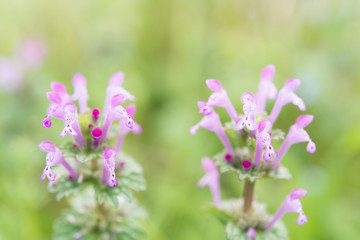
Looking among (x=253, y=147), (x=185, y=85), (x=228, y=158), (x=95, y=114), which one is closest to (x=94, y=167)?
(x=95, y=114)

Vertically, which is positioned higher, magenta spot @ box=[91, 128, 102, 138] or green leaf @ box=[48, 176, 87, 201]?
magenta spot @ box=[91, 128, 102, 138]

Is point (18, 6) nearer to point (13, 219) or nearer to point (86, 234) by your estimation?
point (13, 219)

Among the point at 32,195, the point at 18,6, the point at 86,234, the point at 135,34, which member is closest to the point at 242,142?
the point at 86,234

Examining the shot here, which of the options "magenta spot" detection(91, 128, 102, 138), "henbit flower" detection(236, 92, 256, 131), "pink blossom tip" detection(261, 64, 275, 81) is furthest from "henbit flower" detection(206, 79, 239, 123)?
"magenta spot" detection(91, 128, 102, 138)

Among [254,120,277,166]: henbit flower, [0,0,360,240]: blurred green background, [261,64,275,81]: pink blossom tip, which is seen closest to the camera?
[254,120,277,166]: henbit flower

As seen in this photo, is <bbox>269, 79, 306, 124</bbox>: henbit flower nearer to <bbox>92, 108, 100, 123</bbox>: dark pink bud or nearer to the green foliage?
the green foliage

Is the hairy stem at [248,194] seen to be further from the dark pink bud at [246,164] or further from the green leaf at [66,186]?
the green leaf at [66,186]

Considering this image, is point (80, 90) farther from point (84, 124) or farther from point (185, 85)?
point (185, 85)
